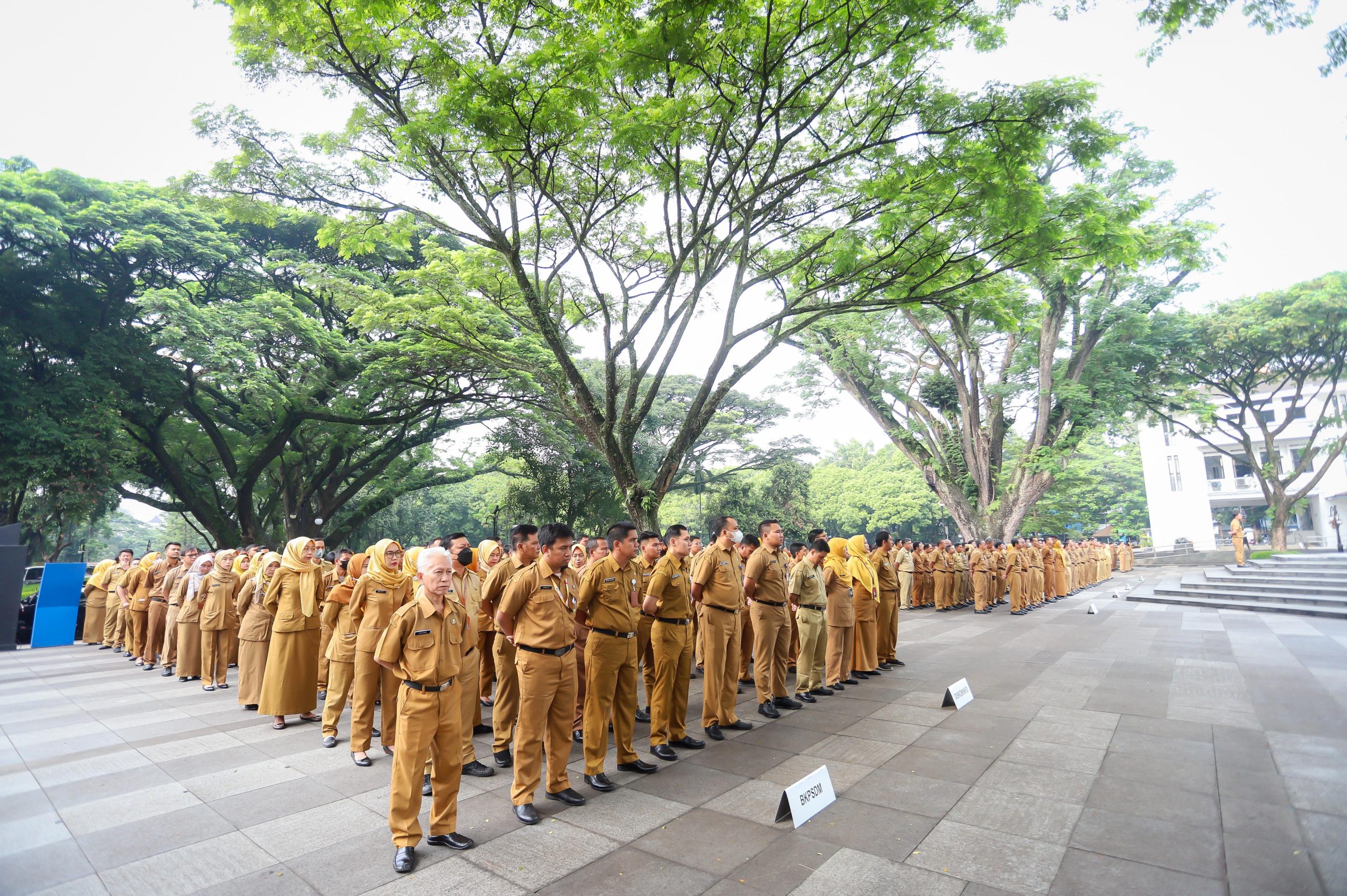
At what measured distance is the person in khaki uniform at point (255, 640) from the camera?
7.48 m

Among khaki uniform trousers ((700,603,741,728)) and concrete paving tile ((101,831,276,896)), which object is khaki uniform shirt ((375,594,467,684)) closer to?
concrete paving tile ((101,831,276,896))

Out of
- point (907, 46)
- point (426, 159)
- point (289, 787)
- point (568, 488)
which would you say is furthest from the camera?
point (568, 488)

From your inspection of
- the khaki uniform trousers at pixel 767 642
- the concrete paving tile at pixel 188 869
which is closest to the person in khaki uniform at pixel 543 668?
the concrete paving tile at pixel 188 869

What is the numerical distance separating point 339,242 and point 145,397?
37.0ft

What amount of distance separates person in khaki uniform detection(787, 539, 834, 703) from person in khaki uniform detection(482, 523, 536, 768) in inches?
129

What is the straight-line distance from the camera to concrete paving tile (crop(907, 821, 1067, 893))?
3.35 metres

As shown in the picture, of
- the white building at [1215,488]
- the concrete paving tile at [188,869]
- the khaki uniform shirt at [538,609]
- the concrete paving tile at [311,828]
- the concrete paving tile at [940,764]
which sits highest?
the white building at [1215,488]

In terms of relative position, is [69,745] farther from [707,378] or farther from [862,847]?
[707,378]

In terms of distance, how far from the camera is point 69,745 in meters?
6.12

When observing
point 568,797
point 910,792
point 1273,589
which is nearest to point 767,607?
point 910,792

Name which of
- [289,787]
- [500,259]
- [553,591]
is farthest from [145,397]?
[553,591]

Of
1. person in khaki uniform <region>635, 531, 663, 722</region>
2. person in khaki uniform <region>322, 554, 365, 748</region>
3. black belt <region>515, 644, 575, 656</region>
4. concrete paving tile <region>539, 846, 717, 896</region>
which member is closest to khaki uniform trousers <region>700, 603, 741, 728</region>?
person in khaki uniform <region>635, 531, 663, 722</region>

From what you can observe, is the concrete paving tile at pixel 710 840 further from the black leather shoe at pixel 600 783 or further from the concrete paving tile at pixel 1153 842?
the concrete paving tile at pixel 1153 842

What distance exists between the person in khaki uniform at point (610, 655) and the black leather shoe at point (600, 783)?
0.01m
